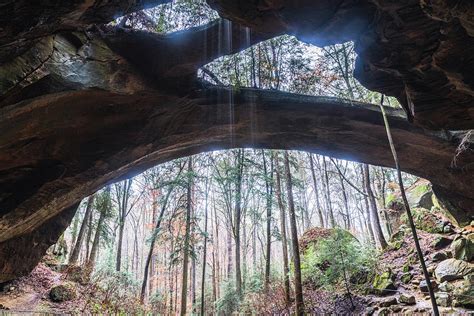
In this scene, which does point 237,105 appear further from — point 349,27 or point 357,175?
point 357,175

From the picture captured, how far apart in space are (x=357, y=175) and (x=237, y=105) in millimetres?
18484

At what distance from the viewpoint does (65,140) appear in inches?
297

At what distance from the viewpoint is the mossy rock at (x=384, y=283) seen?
9.90 meters

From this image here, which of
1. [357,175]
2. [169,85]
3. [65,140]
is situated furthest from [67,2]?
[357,175]

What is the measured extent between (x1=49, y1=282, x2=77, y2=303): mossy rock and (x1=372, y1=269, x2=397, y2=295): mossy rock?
10018mm

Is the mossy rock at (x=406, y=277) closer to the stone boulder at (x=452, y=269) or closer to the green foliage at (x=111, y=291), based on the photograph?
the stone boulder at (x=452, y=269)

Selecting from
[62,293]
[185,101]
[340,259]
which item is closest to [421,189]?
[340,259]

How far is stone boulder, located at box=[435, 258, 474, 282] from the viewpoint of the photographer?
28.7 feet

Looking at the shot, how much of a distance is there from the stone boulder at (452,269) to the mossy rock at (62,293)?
38.1 feet

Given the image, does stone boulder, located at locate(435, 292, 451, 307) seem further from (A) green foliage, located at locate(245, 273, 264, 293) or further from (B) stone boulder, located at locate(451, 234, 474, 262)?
(A) green foliage, located at locate(245, 273, 264, 293)

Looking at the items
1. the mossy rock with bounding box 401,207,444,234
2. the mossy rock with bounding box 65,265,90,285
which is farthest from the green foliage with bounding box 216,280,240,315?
the mossy rock with bounding box 401,207,444,234

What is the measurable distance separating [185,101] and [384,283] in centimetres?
811

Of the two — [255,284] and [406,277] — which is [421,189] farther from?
[255,284]

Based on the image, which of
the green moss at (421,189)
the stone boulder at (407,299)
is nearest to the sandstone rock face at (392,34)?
the stone boulder at (407,299)
